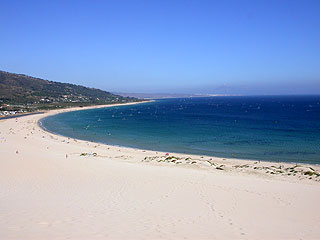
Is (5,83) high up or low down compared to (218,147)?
up

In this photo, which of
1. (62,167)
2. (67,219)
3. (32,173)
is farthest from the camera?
(62,167)

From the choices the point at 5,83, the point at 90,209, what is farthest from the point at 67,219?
the point at 5,83

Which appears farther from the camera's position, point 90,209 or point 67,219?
point 90,209

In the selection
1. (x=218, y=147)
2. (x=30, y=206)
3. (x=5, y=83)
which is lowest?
(x=218, y=147)

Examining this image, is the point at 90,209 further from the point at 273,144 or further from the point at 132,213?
the point at 273,144

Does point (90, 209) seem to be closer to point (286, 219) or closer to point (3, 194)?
point (3, 194)

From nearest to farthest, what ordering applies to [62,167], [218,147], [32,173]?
[32,173]
[62,167]
[218,147]

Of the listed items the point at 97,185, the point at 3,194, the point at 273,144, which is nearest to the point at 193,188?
the point at 97,185
